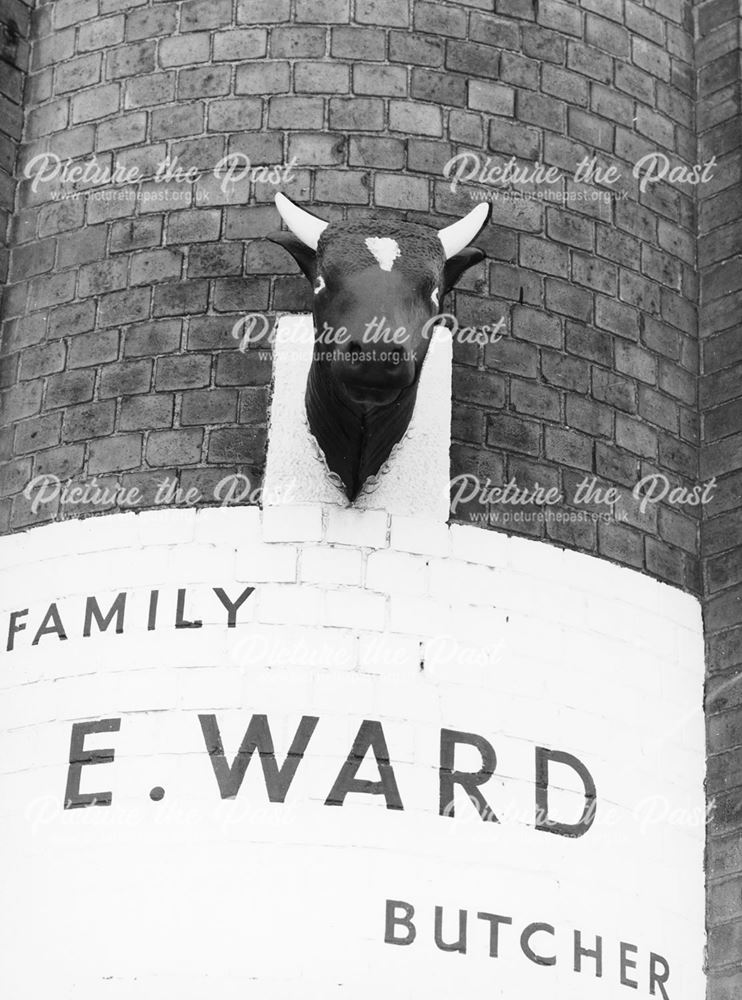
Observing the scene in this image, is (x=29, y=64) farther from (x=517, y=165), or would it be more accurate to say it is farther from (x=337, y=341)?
(x=337, y=341)

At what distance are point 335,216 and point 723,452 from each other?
2.62 m

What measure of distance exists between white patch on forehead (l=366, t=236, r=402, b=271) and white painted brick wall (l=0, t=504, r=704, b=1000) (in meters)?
1.40

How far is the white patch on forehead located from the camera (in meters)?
10.5

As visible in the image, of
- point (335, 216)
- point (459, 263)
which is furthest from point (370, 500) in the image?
point (335, 216)

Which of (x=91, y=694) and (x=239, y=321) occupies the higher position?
(x=239, y=321)

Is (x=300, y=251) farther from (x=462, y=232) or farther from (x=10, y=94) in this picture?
(x=10, y=94)

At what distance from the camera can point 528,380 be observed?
38.9 ft

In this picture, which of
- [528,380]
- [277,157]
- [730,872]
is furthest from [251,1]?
[730,872]

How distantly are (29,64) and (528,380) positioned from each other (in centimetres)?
389

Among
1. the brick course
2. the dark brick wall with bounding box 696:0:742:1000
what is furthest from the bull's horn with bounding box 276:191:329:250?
the dark brick wall with bounding box 696:0:742:1000

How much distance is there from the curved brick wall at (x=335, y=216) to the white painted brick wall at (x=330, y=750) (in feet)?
1.55

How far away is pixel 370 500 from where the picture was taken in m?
11.2

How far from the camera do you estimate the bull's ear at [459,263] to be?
36.1ft

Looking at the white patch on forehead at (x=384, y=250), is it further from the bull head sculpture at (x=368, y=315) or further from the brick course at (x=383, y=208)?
the brick course at (x=383, y=208)
